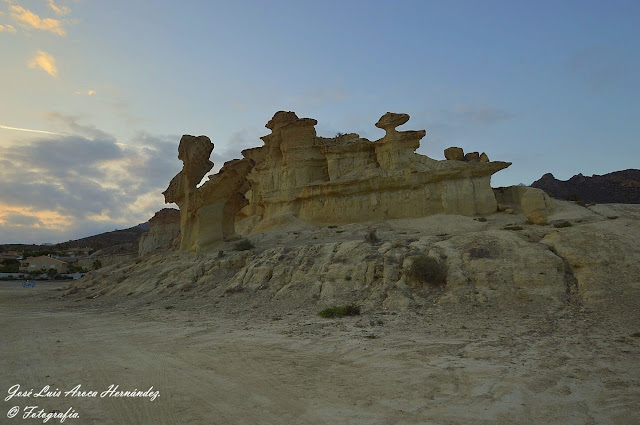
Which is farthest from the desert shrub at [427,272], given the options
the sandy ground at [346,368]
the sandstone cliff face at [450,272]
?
the sandy ground at [346,368]

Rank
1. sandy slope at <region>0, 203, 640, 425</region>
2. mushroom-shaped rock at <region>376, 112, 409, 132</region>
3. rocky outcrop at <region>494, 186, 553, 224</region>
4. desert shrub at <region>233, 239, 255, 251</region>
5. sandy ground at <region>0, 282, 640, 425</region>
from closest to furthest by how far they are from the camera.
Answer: sandy ground at <region>0, 282, 640, 425</region> < sandy slope at <region>0, 203, 640, 425</region> < desert shrub at <region>233, 239, 255, 251</region> < rocky outcrop at <region>494, 186, 553, 224</region> < mushroom-shaped rock at <region>376, 112, 409, 132</region>

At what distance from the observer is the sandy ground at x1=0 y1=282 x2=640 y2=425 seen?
17.8ft

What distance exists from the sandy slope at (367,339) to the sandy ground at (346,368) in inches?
1.5

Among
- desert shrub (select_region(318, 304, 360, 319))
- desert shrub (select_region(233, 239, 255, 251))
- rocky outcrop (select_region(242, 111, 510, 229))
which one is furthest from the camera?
rocky outcrop (select_region(242, 111, 510, 229))

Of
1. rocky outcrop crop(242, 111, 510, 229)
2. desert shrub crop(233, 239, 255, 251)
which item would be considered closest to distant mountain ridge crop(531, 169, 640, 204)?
rocky outcrop crop(242, 111, 510, 229)

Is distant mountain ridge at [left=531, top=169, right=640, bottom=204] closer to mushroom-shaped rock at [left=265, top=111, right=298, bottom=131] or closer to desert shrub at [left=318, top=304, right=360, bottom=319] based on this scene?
mushroom-shaped rock at [left=265, top=111, right=298, bottom=131]

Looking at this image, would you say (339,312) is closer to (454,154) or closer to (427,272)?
(427,272)

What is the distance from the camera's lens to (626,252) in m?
13.4

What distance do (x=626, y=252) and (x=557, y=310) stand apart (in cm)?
421

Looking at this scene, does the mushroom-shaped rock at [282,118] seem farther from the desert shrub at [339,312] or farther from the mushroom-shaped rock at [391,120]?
the desert shrub at [339,312]

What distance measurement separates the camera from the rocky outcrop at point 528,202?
2412 centimetres

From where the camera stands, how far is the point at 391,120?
33.2 metres

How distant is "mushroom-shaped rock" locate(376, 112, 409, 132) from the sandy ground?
75.5ft

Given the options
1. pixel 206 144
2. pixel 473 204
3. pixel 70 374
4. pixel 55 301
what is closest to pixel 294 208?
pixel 206 144
